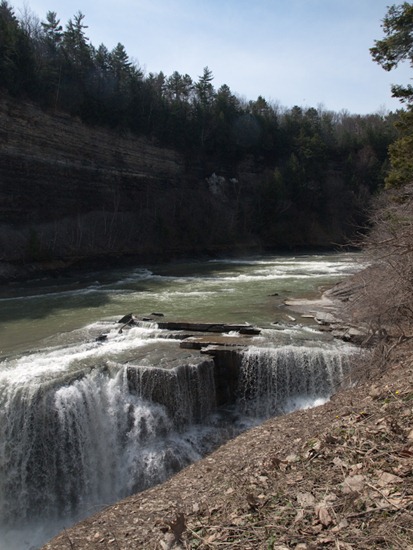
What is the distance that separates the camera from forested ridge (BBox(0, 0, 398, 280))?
34.0 meters

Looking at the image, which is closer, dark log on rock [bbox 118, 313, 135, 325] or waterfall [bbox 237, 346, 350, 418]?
waterfall [bbox 237, 346, 350, 418]

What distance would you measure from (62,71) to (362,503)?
4449cm

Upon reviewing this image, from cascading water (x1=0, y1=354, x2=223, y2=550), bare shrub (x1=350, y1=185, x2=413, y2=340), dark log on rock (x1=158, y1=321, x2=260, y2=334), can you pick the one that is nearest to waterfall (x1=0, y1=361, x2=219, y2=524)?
cascading water (x1=0, y1=354, x2=223, y2=550)

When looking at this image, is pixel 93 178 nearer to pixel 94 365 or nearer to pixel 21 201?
pixel 21 201

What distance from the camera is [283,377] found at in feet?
36.8

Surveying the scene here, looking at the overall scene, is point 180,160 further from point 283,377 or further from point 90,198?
point 283,377

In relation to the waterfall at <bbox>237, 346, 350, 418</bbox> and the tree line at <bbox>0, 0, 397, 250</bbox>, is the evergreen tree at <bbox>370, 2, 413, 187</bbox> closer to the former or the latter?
the waterfall at <bbox>237, 346, 350, 418</bbox>

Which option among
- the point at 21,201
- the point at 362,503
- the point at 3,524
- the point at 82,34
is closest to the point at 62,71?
the point at 82,34

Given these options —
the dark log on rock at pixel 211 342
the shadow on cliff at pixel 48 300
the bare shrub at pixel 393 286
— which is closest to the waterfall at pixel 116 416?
the dark log on rock at pixel 211 342

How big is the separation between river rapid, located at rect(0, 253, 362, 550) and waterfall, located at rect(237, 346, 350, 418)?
0.03 m

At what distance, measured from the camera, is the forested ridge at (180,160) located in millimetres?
34000

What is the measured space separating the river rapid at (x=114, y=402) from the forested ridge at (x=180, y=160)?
18867 millimetres

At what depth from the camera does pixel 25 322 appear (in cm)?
1603

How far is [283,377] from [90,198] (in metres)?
31.6
